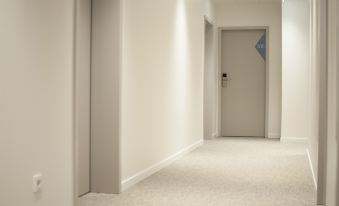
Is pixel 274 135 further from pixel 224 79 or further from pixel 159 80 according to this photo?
pixel 159 80

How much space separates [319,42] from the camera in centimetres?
367

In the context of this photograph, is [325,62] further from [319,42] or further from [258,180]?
[258,180]

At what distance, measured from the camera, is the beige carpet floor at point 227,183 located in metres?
3.82

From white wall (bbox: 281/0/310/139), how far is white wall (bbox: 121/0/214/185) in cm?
179

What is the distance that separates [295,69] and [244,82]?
131cm

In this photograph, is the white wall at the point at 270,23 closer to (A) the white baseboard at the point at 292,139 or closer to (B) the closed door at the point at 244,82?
(B) the closed door at the point at 244,82

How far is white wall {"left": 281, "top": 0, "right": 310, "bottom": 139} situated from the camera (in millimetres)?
8367

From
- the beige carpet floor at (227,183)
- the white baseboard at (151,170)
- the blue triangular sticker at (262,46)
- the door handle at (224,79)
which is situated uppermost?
the blue triangular sticker at (262,46)
